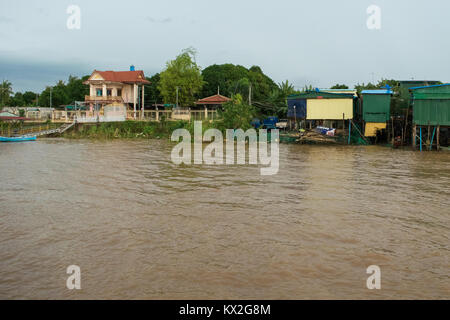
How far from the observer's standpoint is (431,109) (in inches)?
928

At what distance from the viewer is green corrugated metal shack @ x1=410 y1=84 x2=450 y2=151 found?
23.2m

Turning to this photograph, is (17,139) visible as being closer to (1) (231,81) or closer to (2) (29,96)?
(1) (231,81)

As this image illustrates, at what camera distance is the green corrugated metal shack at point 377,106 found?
2664 centimetres

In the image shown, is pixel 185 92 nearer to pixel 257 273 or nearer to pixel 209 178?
pixel 209 178

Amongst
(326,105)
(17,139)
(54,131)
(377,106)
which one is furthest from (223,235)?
(54,131)

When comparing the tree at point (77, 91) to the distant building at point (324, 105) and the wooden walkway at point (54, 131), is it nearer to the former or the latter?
the wooden walkway at point (54, 131)

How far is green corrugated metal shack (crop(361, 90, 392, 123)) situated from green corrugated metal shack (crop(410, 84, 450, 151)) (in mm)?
2453

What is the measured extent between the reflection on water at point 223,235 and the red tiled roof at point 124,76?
1325 inches

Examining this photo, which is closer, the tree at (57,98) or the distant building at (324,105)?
the distant building at (324,105)

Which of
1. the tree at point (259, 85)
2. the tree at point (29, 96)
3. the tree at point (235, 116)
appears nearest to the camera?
the tree at point (235, 116)

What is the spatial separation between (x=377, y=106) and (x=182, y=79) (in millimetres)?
23334

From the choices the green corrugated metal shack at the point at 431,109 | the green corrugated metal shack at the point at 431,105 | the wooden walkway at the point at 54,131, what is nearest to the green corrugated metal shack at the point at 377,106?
the green corrugated metal shack at the point at 431,109
